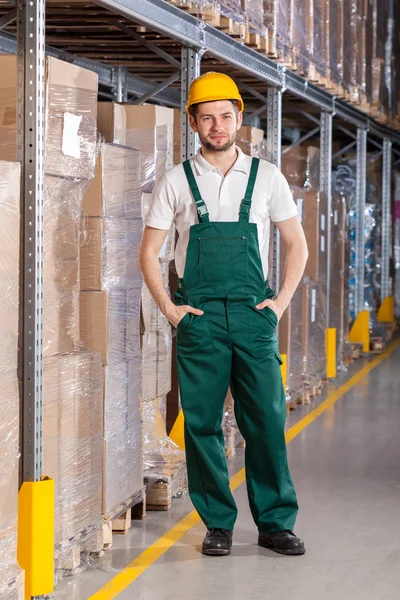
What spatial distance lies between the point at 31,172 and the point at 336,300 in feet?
24.4

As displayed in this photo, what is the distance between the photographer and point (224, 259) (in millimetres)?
4691

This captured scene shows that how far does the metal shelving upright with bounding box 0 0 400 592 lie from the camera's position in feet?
13.6

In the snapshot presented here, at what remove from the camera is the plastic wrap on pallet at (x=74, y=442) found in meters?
4.49

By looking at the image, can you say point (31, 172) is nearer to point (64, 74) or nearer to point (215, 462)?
point (64, 74)

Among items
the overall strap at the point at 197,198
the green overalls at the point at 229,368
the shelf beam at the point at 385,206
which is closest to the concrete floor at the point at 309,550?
the green overalls at the point at 229,368

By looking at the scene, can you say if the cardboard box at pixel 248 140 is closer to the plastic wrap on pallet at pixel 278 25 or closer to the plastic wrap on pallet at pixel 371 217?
the plastic wrap on pallet at pixel 278 25

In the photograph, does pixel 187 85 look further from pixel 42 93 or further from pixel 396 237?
pixel 396 237

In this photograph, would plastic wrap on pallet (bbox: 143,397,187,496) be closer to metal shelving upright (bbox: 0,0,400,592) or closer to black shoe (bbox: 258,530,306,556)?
black shoe (bbox: 258,530,306,556)

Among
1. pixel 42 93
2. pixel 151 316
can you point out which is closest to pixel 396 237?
pixel 151 316

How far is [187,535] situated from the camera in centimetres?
535

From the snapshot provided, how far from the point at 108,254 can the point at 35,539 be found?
1.49m

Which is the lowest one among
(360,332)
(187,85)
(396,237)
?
(360,332)

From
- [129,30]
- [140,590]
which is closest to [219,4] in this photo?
[129,30]

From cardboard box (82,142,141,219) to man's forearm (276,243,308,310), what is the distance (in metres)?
0.91
